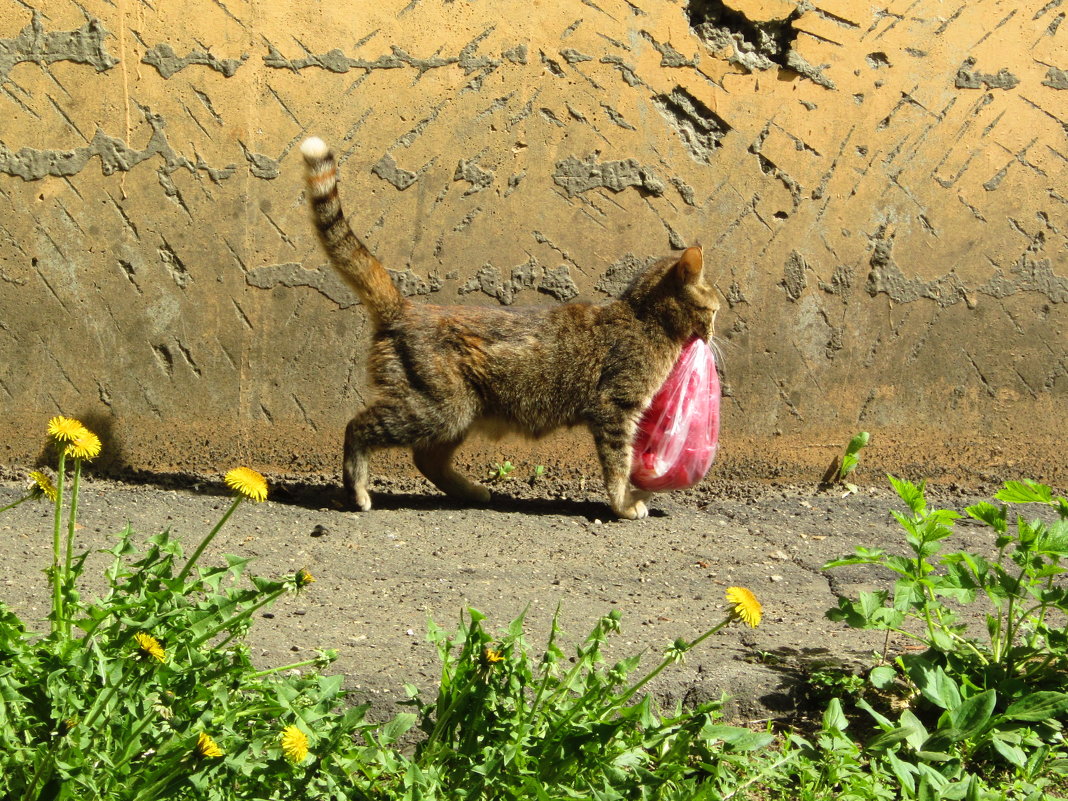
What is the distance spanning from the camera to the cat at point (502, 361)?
17.4 ft

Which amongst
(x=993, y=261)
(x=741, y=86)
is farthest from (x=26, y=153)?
(x=993, y=261)

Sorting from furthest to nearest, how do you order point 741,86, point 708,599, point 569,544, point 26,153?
point 741,86 < point 26,153 < point 569,544 < point 708,599

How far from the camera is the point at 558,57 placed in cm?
550

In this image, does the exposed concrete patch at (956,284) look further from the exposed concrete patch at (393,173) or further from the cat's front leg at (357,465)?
the cat's front leg at (357,465)

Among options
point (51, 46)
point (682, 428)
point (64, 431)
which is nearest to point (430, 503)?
point (682, 428)

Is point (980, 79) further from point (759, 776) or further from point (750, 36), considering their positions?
point (759, 776)

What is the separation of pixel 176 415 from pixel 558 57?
Answer: 2526 mm

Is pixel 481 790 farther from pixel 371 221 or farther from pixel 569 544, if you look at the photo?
pixel 371 221

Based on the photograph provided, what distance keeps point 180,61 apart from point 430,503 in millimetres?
2379

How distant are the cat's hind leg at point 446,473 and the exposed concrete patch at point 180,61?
1997 mm

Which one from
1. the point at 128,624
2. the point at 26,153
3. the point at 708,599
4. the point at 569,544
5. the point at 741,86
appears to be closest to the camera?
the point at 128,624

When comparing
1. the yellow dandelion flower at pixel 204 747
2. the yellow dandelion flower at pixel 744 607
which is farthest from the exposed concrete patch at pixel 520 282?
the yellow dandelion flower at pixel 204 747

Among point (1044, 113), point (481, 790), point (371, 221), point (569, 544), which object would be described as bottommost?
point (569, 544)

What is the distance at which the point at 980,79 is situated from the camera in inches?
226
